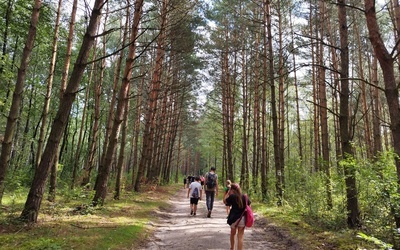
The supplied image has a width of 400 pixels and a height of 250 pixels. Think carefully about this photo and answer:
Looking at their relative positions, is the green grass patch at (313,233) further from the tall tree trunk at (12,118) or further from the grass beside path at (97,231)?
the tall tree trunk at (12,118)

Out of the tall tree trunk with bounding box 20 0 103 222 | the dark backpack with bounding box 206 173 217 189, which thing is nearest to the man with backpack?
the dark backpack with bounding box 206 173 217 189

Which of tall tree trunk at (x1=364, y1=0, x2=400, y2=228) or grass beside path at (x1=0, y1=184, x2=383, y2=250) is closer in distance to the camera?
tall tree trunk at (x1=364, y1=0, x2=400, y2=228)

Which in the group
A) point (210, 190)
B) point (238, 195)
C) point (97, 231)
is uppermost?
point (238, 195)

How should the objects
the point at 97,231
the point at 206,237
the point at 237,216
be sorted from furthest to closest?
the point at 206,237 → the point at 97,231 → the point at 237,216

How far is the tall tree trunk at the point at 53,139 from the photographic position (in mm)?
5430

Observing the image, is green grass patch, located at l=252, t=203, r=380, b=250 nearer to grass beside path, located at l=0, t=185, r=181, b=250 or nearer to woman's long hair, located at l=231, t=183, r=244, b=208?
woman's long hair, located at l=231, t=183, r=244, b=208

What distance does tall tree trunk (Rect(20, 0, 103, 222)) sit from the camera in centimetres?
543

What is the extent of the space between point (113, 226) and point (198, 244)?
2.17 m

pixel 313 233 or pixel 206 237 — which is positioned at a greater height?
pixel 313 233

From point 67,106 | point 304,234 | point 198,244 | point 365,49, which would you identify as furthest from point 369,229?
point 365,49

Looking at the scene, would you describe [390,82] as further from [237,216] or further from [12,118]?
[12,118]

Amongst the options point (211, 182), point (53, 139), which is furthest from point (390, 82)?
point (211, 182)

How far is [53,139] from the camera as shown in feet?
18.2

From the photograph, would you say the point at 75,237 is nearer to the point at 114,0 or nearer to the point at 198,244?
the point at 198,244
